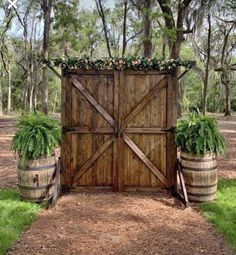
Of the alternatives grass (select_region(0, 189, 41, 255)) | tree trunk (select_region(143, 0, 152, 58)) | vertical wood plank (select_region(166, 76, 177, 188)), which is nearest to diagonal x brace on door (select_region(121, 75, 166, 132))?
vertical wood plank (select_region(166, 76, 177, 188))

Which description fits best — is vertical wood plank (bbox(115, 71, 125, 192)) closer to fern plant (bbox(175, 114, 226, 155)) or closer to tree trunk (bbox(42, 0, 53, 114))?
fern plant (bbox(175, 114, 226, 155))

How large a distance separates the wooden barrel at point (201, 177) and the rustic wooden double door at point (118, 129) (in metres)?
0.50

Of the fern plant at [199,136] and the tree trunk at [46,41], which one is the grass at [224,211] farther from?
the tree trunk at [46,41]

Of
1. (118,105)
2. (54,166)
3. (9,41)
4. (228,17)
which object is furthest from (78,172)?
(9,41)

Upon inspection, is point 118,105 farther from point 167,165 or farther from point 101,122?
point 167,165

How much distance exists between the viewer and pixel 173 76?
18.8ft

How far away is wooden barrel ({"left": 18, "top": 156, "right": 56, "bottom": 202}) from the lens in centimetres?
520

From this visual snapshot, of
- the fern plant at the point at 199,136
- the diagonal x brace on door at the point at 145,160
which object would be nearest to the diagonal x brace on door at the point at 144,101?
the diagonal x brace on door at the point at 145,160

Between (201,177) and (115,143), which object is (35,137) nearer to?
(115,143)

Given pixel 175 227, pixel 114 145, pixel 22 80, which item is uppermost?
pixel 22 80

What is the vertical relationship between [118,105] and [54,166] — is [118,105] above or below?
above

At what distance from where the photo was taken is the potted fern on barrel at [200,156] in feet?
17.5

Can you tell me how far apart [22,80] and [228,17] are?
21.3 meters

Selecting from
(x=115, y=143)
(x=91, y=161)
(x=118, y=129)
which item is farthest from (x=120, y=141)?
(x=91, y=161)
